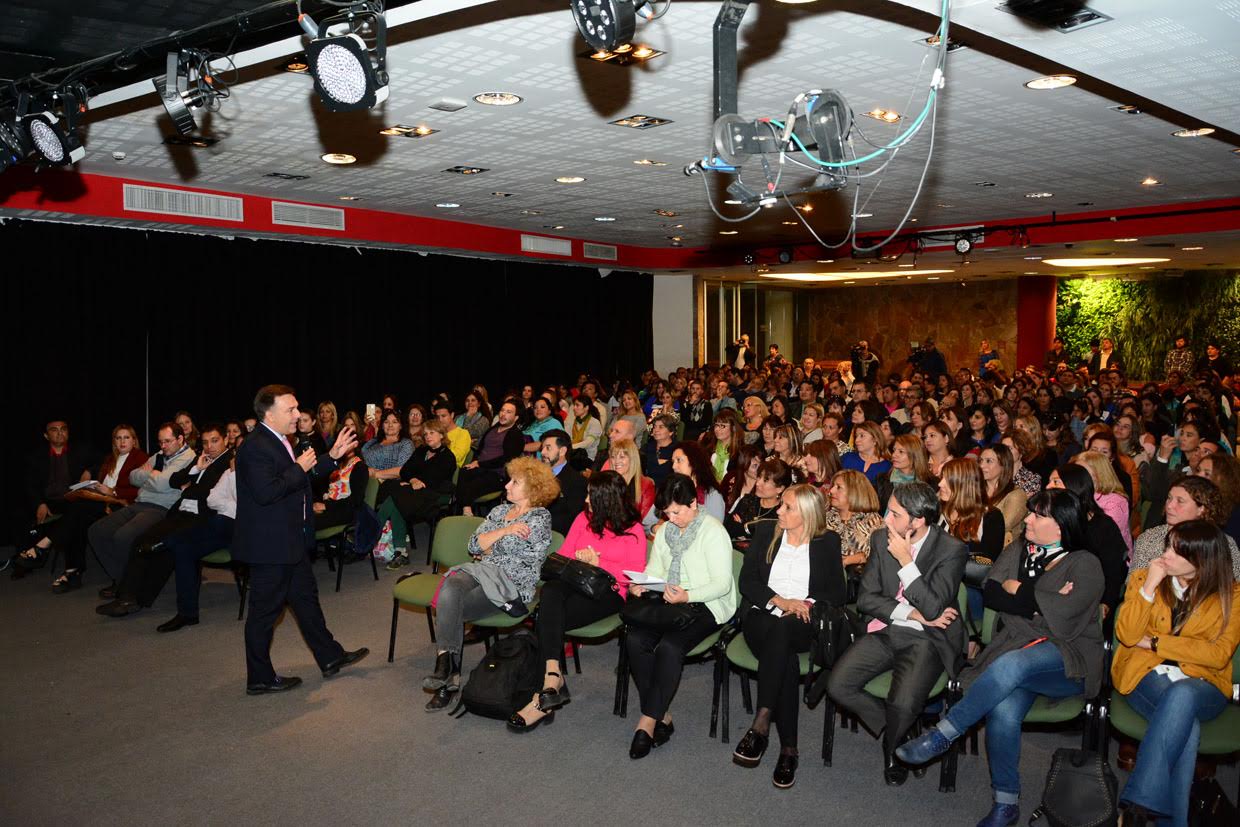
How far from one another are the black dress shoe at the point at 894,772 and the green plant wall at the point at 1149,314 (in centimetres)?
2011

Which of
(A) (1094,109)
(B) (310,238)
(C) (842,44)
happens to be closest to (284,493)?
(C) (842,44)

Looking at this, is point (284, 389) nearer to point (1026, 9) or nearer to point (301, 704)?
point (301, 704)

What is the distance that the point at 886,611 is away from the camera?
4.01 m

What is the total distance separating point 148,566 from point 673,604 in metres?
3.94

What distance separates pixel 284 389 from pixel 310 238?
5723 mm

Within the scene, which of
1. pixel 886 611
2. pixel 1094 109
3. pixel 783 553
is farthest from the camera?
pixel 1094 109

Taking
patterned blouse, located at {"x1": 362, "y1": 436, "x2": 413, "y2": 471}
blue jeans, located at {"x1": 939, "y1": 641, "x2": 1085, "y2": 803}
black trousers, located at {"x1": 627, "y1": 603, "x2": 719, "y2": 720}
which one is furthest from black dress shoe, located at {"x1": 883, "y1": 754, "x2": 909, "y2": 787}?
patterned blouse, located at {"x1": 362, "y1": 436, "x2": 413, "y2": 471}

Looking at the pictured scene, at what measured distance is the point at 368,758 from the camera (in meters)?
4.15

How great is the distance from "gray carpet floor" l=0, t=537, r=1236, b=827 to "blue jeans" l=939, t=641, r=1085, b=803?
241 mm

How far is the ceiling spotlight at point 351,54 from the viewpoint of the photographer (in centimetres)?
354

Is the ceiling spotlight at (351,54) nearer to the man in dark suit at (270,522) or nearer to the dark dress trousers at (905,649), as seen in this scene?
the man in dark suit at (270,522)

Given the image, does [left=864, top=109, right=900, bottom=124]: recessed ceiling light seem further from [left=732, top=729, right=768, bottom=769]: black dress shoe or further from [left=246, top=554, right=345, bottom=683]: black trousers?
[left=246, top=554, right=345, bottom=683]: black trousers

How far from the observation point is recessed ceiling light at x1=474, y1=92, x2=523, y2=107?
5137 mm

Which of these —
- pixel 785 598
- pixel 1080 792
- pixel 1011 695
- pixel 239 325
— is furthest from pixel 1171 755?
pixel 239 325
